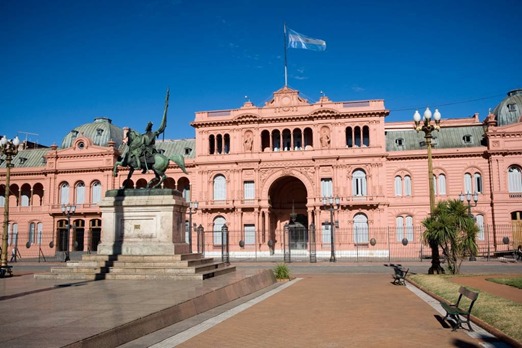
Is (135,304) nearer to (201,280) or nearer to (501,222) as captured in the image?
(201,280)

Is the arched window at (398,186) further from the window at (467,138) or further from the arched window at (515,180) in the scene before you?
the arched window at (515,180)

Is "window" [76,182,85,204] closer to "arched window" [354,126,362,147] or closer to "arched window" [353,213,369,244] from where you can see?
"arched window" [353,213,369,244]

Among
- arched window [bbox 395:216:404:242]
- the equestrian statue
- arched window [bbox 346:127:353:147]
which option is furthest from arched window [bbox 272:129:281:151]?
the equestrian statue

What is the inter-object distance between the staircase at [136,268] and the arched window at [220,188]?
33.7 metres

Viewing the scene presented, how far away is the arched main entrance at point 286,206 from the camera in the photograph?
2069 inches

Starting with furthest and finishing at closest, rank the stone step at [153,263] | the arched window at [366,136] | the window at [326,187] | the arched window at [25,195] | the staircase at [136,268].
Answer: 1. the arched window at [25,195]
2. the arched window at [366,136]
3. the window at [326,187]
4. the stone step at [153,263]
5. the staircase at [136,268]

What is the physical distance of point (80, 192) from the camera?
57094 millimetres

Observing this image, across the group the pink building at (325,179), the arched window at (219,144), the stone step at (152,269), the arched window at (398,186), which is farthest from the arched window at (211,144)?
the stone step at (152,269)

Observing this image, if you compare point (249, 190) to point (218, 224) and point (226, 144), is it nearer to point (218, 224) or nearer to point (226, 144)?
point (218, 224)

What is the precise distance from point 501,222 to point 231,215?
26.7m

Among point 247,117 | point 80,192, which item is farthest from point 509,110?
point 80,192

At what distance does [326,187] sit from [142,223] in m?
33.2

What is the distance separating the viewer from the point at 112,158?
185 feet

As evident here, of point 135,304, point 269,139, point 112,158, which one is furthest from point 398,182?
point 135,304
